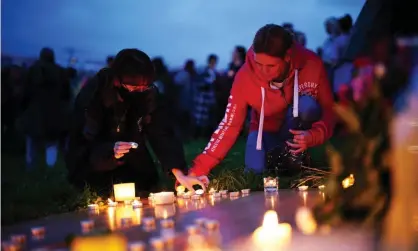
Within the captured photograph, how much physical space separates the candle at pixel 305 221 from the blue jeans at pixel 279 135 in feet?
3.49

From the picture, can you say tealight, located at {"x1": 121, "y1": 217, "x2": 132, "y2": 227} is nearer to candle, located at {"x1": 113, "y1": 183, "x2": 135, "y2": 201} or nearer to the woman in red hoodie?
candle, located at {"x1": 113, "y1": 183, "x2": 135, "y2": 201}

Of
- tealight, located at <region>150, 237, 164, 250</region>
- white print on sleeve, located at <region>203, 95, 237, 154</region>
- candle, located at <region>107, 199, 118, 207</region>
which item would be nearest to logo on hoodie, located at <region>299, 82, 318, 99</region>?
white print on sleeve, located at <region>203, 95, 237, 154</region>

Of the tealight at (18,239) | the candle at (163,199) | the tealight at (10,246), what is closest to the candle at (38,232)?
the tealight at (18,239)

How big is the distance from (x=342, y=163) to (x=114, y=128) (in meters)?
1.90

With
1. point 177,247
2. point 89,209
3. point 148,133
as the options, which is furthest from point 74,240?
point 148,133

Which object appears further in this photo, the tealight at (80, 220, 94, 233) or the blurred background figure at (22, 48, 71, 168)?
the blurred background figure at (22, 48, 71, 168)

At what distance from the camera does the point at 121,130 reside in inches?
149

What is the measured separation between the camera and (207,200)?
3.67 metres

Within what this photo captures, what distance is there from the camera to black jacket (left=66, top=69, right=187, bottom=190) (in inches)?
146

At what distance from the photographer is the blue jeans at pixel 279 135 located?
407 cm

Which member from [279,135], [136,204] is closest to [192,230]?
[136,204]

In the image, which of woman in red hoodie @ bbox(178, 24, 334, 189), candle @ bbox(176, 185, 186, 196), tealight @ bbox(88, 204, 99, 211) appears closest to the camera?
tealight @ bbox(88, 204, 99, 211)

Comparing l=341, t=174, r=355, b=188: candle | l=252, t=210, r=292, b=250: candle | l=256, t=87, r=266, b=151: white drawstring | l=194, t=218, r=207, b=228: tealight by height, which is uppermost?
l=256, t=87, r=266, b=151: white drawstring

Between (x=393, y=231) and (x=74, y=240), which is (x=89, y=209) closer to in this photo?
(x=74, y=240)
